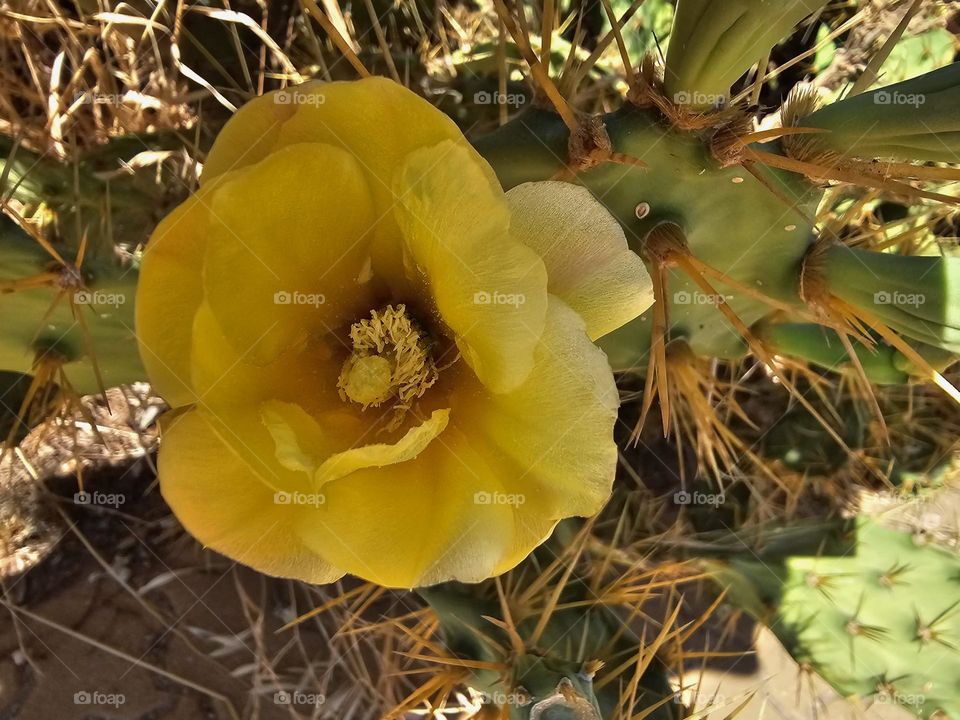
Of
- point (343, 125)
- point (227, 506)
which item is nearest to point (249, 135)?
point (343, 125)

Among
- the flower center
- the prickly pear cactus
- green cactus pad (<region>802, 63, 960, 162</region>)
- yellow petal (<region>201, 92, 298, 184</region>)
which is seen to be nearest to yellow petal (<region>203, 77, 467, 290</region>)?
yellow petal (<region>201, 92, 298, 184</region>)

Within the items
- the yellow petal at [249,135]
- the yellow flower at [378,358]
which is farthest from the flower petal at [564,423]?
the yellow petal at [249,135]

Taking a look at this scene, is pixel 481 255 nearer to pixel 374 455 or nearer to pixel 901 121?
pixel 374 455

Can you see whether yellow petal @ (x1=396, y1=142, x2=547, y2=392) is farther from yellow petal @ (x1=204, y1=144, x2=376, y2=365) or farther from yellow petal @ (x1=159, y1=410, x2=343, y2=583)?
yellow petal @ (x1=159, y1=410, x2=343, y2=583)

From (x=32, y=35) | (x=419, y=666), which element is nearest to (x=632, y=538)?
(x=419, y=666)

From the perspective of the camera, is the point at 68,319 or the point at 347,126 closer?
the point at 347,126

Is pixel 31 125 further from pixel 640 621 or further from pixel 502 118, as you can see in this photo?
pixel 640 621

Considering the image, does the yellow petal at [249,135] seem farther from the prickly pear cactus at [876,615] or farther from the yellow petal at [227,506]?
the prickly pear cactus at [876,615]
